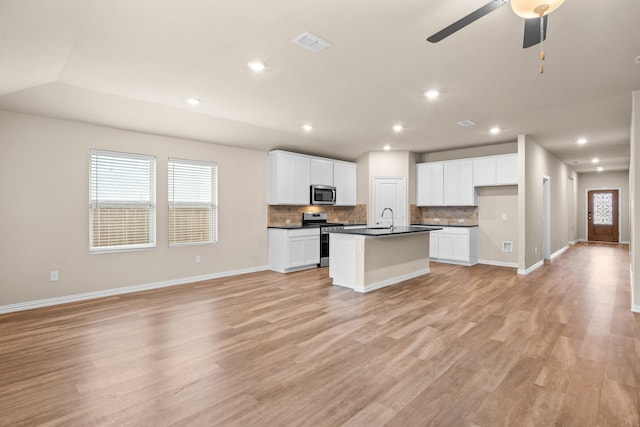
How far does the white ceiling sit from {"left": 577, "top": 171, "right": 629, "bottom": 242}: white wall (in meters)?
8.01

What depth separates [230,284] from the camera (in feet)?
18.4

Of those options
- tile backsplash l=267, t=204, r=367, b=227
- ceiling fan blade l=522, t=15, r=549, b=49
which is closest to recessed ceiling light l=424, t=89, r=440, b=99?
ceiling fan blade l=522, t=15, r=549, b=49

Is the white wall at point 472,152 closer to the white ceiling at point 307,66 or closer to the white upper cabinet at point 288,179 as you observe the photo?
the white ceiling at point 307,66

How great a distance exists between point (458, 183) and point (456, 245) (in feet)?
4.63

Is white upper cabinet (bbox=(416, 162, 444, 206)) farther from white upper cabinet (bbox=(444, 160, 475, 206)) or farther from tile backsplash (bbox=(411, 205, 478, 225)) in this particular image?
tile backsplash (bbox=(411, 205, 478, 225))

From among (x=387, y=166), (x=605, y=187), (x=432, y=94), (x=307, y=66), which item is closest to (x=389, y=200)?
(x=387, y=166)

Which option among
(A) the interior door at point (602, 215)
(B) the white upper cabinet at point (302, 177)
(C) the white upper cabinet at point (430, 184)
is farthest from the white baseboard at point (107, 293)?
(A) the interior door at point (602, 215)

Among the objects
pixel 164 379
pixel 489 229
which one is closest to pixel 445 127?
pixel 489 229

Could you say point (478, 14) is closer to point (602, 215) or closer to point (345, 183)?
point (345, 183)

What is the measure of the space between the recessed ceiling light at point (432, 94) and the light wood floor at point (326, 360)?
8.59 feet

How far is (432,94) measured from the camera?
4004 mm

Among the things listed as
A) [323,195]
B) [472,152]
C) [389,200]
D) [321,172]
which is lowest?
[389,200]

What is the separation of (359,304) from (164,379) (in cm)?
251

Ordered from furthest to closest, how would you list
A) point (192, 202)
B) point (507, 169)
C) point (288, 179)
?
point (288, 179)
point (507, 169)
point (192, 202)
